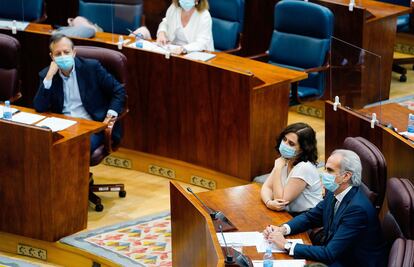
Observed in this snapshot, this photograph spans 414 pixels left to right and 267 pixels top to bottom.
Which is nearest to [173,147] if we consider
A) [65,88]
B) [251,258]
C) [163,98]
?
[163,98]

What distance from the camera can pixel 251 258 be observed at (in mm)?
4367

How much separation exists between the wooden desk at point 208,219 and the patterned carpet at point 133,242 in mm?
635

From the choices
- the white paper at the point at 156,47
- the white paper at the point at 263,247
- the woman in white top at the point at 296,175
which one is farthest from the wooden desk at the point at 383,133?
the white paper at the point at 156,47

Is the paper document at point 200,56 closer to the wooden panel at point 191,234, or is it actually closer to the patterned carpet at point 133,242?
the patterned carpet at point 133,242

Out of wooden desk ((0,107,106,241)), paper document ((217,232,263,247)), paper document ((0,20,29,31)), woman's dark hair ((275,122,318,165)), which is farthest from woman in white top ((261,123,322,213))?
paper document ((0,20,29,31))

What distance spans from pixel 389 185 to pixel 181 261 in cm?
102

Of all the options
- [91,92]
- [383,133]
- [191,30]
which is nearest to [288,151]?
[383,133]

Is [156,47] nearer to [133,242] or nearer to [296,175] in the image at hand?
Answer: [133,242]

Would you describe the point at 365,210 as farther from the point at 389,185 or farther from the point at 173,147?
the point at 173,147

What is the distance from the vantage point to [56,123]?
19.3 feet

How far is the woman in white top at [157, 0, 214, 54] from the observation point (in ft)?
22.9

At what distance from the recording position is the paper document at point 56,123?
19.0 ft

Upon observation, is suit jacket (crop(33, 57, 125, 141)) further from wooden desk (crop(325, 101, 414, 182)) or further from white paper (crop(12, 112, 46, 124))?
wooden desk (crop(325, 101, 414, 182))

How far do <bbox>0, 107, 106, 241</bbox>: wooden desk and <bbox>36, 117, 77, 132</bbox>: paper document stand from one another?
1.8 inches
